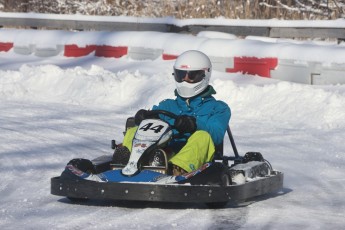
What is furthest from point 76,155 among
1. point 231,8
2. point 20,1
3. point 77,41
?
point 20,1

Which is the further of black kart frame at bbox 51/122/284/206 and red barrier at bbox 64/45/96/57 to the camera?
red barrier at bbox 64/45/96/57

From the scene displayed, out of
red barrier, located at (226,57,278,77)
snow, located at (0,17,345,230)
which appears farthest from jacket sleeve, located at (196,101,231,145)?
red barrier, located at (226,57,278,77)

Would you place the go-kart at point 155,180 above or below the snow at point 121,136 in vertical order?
above

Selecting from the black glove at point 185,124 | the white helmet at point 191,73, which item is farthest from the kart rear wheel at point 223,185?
the white helmet at point 191,73

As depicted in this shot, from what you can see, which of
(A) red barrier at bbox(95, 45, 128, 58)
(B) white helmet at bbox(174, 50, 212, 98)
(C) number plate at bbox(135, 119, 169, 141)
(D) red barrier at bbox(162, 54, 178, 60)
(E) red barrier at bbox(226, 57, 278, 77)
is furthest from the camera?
(A) red barrier at bbox(95, 45, 128, 58)

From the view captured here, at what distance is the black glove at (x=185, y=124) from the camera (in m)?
7.41

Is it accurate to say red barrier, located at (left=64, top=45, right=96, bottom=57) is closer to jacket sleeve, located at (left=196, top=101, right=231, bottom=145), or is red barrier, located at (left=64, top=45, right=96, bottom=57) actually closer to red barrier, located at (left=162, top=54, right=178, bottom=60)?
red barrier, located at (left=162, top=54, right=178, bottom=60)

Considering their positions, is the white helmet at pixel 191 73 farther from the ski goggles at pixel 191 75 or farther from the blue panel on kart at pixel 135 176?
the blue panel on kart at pixel 135 176

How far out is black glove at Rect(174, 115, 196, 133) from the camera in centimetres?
741

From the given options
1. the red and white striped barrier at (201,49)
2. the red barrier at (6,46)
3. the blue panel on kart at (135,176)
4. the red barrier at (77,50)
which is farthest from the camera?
the red barrier at (6,46)

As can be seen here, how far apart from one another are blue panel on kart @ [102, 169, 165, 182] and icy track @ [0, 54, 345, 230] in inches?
8.1

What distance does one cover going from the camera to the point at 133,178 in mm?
6945

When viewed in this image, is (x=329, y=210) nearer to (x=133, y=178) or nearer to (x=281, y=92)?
(x=133, y=178)

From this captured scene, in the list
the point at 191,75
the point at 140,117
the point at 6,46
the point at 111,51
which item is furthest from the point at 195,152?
the point at 6,46
